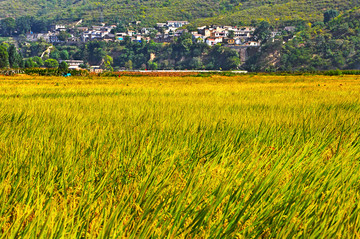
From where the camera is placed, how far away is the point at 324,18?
195 metres

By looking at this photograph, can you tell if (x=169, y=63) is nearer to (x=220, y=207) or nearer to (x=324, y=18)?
(x=324, y=18)

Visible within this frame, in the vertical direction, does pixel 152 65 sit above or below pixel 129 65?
above

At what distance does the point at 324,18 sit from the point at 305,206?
20951cm

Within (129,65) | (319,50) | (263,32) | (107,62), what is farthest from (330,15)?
(107,62)

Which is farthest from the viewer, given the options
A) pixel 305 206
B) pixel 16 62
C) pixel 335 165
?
pixel 16 62

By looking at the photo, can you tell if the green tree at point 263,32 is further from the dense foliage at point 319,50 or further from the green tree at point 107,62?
the green tree at point 107,62

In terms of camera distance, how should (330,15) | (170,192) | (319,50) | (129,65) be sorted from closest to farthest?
(170,192) < (319,50) < (330,15) < (129,65)

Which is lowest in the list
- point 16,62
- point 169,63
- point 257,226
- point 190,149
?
point 169,63

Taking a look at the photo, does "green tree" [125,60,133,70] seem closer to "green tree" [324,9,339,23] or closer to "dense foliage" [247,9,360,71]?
"dense foliage" [247,9,360,71]

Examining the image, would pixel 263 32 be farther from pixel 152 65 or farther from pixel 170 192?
pixel 170 192

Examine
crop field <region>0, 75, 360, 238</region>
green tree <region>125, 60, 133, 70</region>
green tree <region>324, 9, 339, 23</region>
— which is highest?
crop field <region>0, 75, 360, 238</region>

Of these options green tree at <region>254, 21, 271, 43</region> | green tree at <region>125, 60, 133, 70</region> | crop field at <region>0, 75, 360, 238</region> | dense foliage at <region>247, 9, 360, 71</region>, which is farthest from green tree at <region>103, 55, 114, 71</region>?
crop field at <region>0, 75, 360, 238</region>

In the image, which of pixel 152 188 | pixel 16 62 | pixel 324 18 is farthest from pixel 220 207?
pixel 324 18

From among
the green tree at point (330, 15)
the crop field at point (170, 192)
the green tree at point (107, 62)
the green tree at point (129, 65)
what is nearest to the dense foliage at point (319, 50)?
the green tree at point (330, 15)
